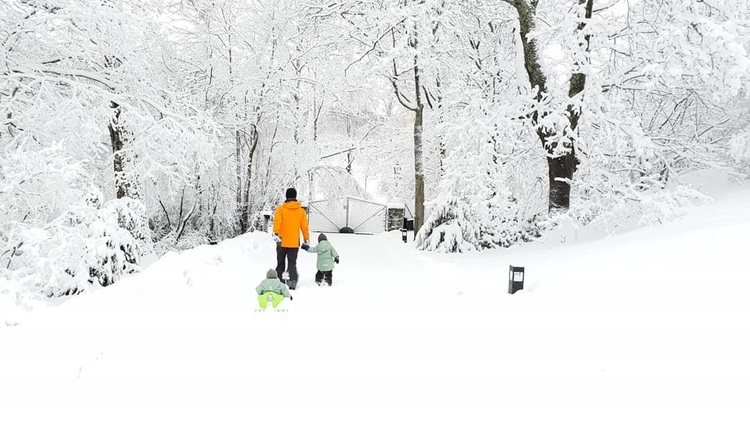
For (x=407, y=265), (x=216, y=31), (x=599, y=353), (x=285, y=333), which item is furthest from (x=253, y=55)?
(x=599, y=353)

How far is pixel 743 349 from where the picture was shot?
11.6ft

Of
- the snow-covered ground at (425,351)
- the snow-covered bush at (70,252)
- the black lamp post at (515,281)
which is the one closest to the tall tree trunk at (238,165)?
the snow-covered bush at (70,252)

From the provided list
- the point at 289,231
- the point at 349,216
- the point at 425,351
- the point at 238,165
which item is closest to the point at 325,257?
the point at 289,231

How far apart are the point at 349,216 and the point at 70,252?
18.7m

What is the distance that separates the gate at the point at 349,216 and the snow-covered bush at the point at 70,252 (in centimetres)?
1603

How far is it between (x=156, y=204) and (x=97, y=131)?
1027 centimetres

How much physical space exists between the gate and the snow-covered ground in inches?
715

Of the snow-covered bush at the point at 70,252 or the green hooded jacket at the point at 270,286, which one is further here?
the snow-covered bush at the point at 70,252

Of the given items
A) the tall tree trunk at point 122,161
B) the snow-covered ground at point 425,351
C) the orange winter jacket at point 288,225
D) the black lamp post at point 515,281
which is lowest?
the snow-covered ground at point 425,351

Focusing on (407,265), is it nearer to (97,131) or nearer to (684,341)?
(97,131)

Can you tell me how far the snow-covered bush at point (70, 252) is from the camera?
284 inches

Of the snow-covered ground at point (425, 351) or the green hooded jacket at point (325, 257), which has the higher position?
the green hooded jacket at point (325, 257)

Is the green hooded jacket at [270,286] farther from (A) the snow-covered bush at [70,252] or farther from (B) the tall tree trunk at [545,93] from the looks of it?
(B) the tall tree trunk at [545,93]

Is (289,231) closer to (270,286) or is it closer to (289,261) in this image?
(289,261)
